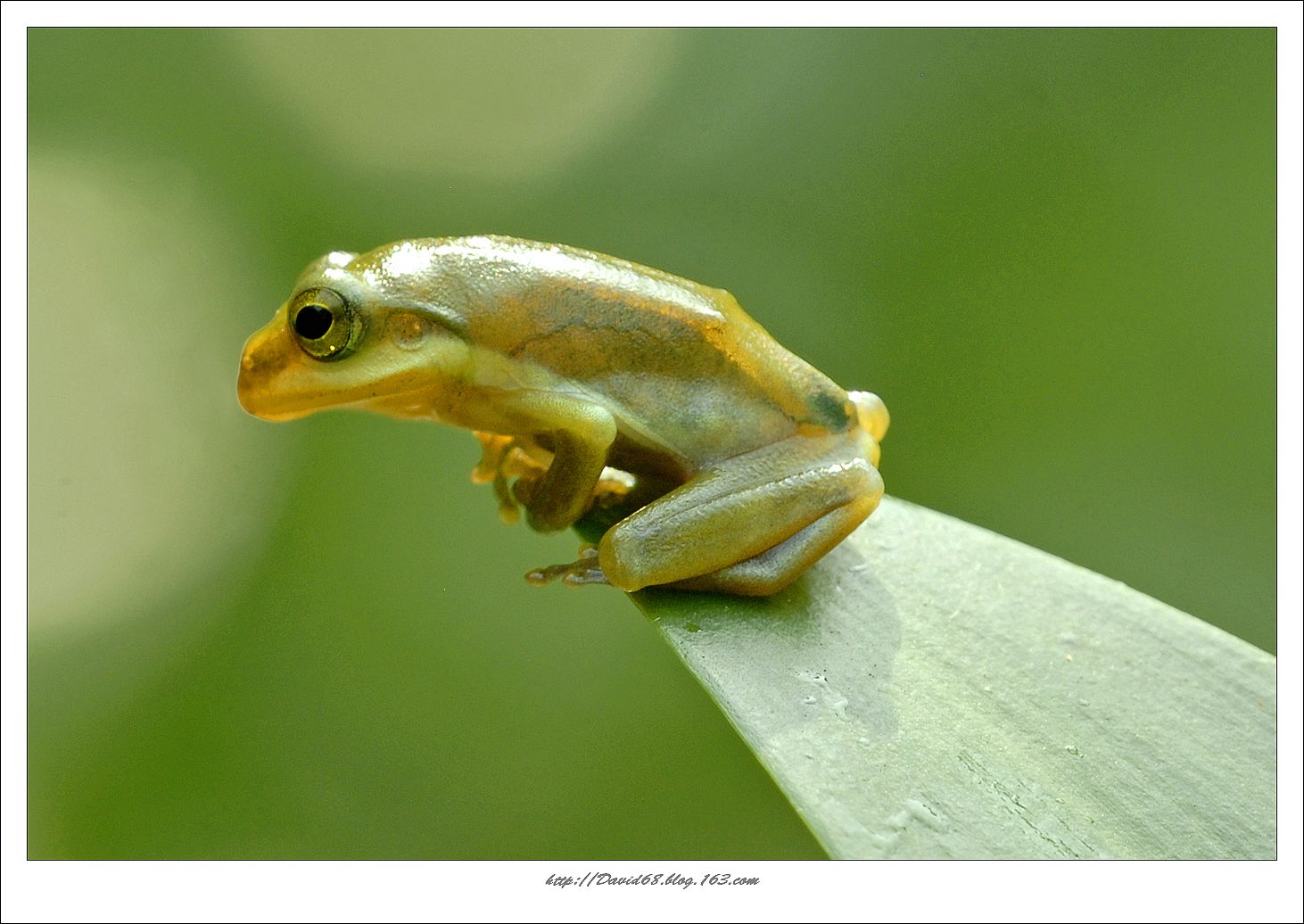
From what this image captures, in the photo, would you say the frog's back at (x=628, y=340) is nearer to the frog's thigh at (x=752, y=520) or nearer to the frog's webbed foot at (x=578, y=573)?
the frog's thigh at (x=752, y=520)

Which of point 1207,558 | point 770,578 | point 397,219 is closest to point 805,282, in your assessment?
point 397,219

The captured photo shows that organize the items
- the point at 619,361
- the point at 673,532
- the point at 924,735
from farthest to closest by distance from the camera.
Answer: the point at 619,361
the point at 673,532
the point at 924,735

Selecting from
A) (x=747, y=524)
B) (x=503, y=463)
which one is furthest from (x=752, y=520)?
(x=503, y=463)

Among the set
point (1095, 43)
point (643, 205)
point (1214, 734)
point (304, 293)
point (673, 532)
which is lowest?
point (1214, 734)

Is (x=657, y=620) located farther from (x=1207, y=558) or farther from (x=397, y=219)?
(x=1207, y=558)

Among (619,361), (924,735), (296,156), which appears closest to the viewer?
(924,735)

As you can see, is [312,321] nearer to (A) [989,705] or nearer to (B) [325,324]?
(B) [325,324]

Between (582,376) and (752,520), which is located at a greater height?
(582,376)
